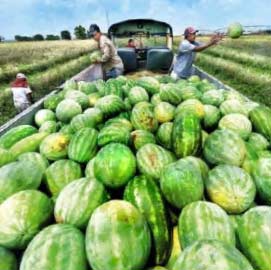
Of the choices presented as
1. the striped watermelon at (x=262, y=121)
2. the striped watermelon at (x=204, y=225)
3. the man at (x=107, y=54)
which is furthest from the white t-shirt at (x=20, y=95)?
the striped watermelon at (x=204, y=225)

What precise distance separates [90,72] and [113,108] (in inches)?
251

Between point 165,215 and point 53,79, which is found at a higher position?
point 165,215

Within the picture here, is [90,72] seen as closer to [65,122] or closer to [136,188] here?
[65,122]

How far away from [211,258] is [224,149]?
49.2 inches

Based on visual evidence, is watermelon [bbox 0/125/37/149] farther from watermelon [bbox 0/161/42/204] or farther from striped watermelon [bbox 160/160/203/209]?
striped watermelon [bbox 160/160/203/209]

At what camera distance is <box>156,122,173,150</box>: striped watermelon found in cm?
305

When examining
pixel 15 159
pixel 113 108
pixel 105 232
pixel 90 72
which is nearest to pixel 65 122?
pixel 113 108

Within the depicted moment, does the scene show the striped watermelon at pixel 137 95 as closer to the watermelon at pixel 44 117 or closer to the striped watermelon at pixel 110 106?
the striped watermelon at pixel 110 106

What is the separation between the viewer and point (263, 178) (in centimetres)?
241

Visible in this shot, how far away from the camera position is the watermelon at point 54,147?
2969mm

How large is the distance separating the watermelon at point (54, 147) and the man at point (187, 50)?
5483 mm

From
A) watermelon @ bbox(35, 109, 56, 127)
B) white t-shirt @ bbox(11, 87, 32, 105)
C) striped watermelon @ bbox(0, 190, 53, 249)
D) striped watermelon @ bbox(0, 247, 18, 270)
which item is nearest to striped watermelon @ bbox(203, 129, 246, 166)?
striped watermelon @ bbox(0, 190, 53, 249)

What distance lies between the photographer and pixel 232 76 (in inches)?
575

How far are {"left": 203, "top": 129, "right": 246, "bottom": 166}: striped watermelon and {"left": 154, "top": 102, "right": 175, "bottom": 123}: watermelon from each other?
65cm
